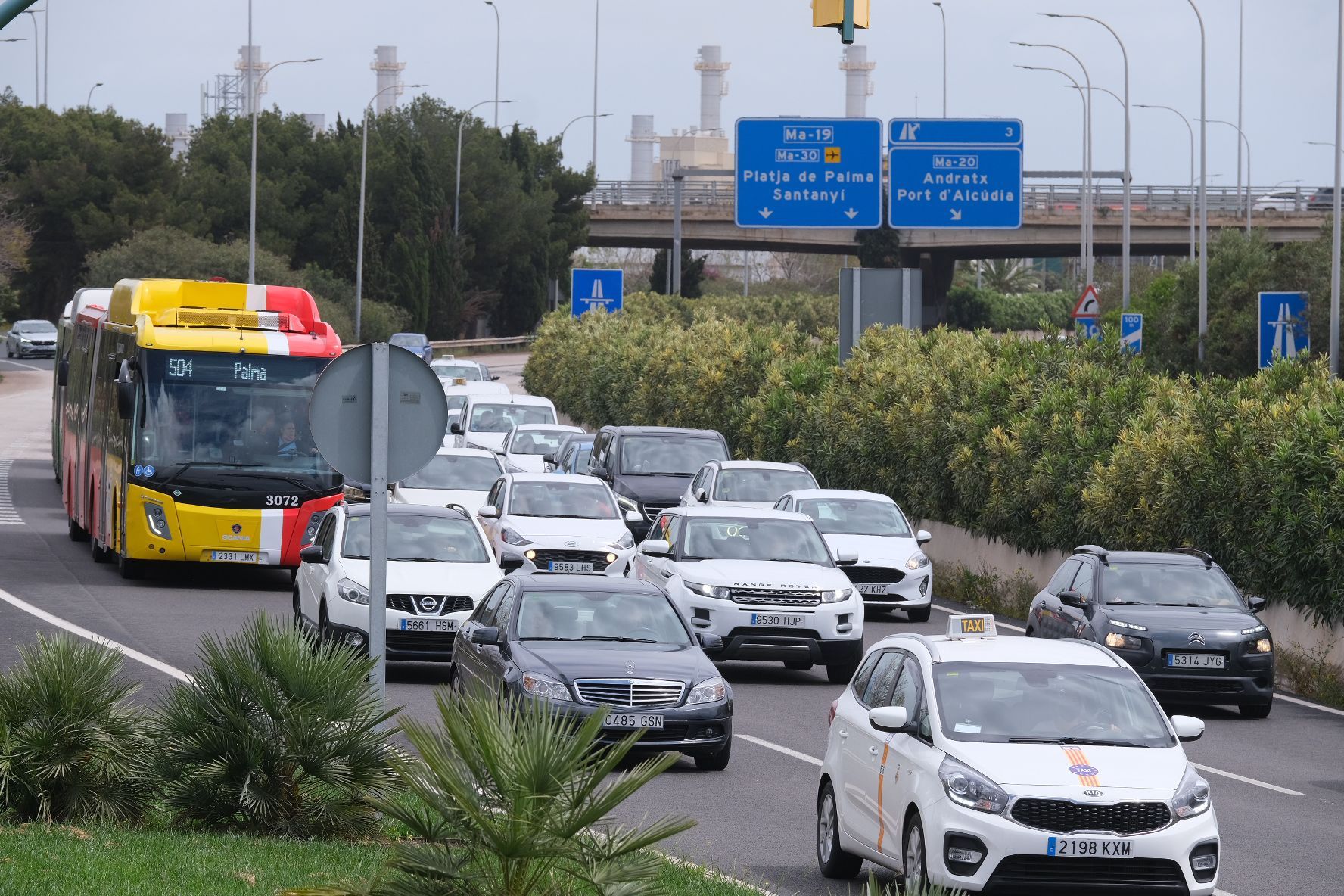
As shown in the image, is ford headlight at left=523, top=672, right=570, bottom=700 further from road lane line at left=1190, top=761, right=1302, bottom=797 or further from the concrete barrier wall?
the concrete barrier wall

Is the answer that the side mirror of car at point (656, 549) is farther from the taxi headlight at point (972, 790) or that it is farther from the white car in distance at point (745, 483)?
the taxi headlight at point (972, 790)

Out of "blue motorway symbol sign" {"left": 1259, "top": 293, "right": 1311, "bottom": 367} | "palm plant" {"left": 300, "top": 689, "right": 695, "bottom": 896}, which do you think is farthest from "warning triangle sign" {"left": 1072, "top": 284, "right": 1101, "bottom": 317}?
"palm plant" {"left": 300, "top": 689, "right": 695, "bottom": 896}

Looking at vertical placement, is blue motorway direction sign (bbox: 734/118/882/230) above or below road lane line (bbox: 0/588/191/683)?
above

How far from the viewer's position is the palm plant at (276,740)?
32.8 feet

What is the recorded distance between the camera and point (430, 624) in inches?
725

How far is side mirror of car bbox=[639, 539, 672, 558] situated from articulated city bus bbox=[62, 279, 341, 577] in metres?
5.18

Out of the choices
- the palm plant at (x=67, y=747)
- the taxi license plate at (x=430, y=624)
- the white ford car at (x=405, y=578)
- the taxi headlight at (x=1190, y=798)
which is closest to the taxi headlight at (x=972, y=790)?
the taxi headlight at (x=1190, y=798)

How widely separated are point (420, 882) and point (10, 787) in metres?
4.50

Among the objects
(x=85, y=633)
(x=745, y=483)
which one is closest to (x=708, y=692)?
(x=85, y=633)

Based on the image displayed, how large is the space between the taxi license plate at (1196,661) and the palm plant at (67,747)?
35.3ft

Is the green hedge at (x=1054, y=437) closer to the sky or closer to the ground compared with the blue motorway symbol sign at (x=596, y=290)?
closer to the ground

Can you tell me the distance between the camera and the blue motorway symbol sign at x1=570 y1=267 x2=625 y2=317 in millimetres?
64812

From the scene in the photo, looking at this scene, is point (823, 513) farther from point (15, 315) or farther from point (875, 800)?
point (15, 315)

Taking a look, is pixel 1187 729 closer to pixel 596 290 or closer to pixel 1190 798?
pixel 1190 798
